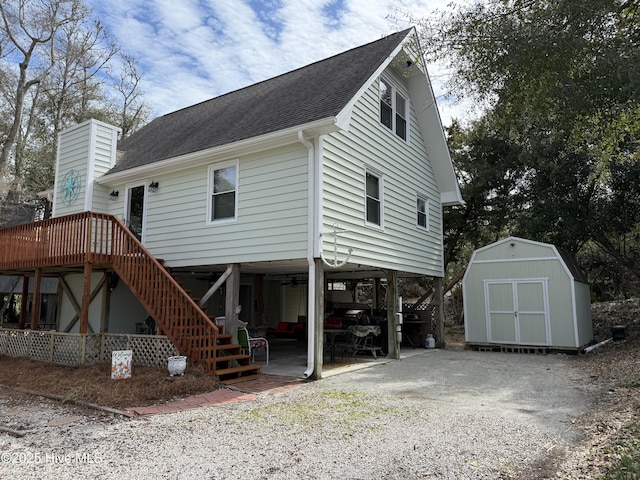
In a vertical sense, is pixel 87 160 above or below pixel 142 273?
above

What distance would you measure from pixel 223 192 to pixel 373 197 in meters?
3.48

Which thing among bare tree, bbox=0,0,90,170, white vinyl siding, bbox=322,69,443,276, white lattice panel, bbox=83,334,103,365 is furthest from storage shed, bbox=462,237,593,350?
bare tree, bbox=0,0,90,170

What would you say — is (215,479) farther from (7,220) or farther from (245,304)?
(7,220)

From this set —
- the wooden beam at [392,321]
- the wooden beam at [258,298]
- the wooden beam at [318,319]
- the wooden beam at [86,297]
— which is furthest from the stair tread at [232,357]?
the wooden beam at [258,298]

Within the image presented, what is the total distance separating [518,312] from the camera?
40.3 feet

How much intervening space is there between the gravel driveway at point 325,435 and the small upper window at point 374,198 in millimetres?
4171

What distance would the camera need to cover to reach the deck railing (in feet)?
27.4

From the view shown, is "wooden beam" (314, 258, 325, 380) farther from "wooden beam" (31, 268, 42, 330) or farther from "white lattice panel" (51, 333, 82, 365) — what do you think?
"wooden beam" (31, 268, 42, 330)

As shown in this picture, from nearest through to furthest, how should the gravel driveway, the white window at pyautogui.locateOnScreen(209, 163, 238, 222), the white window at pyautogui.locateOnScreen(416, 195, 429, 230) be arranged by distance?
1. the gravel driveway
2. the white window at pyautogui.locateOnScreen(209, 163, 238, 222)
3. the white window at pyautogui.locateOnScreen(416, 195, 429, 230)

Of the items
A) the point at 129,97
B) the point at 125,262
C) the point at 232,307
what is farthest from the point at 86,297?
the point at 129,97

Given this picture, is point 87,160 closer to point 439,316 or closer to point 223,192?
point 223,192

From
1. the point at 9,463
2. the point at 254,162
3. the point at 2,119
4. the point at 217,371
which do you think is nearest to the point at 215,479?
the point at 9,463

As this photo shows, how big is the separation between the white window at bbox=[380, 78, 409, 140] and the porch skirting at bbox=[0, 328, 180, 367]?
742cm

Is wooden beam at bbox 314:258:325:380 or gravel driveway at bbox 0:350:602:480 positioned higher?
wooden beam at bbox 314:258:325:380
